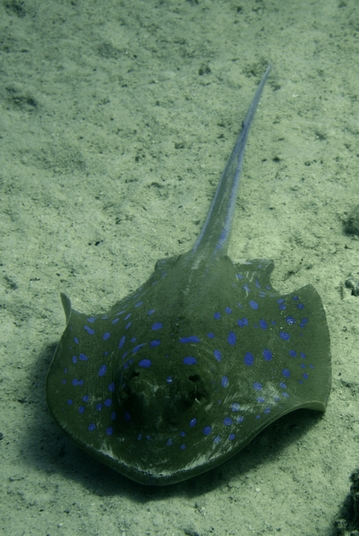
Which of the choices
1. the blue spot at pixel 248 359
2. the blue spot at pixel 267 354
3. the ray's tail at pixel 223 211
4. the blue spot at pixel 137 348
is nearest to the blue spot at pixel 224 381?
the blue spot at pixel 248 359

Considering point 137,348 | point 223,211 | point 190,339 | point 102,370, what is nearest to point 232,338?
point 190,339

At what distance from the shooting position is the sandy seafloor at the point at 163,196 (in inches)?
113

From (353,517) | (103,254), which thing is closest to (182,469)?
(353,517)

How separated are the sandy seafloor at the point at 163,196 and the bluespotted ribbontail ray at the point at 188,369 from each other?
41 cm

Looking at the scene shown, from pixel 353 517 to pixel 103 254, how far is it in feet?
10.5

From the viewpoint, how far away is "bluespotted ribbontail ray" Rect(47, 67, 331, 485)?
2.62 meters

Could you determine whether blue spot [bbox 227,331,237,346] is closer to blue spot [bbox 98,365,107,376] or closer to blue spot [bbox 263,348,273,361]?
blue spot [bbox 263,348,273,361]

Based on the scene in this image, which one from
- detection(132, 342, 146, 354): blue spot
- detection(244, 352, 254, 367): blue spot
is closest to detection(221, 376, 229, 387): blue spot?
detection(244, 352, 254, 367): blue spot

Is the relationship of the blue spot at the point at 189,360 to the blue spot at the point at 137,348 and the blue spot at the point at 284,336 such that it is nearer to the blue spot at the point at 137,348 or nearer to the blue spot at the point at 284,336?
the blue spot at the point at 137,348

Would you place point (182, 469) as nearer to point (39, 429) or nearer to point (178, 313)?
point (178, 313)

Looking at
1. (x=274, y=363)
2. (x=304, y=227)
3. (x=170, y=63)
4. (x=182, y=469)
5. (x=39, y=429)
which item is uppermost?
(x=170, y=63)

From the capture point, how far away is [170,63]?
655 centimetres

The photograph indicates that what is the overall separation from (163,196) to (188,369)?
112 inches

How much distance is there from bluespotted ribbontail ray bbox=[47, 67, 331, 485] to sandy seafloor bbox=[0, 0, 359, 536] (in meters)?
0.41
